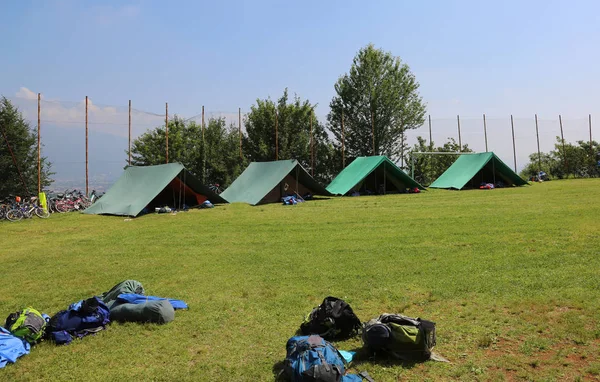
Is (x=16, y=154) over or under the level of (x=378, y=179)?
over

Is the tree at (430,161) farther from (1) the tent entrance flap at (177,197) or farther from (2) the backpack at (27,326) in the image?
(2) the backpack at (27,326)

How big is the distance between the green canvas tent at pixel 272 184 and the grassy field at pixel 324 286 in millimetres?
5830

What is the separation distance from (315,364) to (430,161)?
86.9 feet

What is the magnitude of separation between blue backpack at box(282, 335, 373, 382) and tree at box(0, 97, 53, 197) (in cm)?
1756

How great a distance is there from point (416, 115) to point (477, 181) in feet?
36.6

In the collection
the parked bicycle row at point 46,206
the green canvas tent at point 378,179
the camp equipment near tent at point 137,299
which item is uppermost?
the green canvas tent at point 378,179

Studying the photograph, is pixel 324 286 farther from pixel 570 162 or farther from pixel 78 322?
pixel 570 162

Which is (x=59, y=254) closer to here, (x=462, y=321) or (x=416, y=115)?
(x=462, y=321)

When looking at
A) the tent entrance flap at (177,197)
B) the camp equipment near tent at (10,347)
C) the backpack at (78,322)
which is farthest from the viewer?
the tent entrance flap at (177,197)

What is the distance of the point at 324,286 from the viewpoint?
582 centimetres

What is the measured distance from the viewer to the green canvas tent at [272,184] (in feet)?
57.1


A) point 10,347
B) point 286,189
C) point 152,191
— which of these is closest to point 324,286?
point 10,347

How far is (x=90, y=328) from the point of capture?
456 cm

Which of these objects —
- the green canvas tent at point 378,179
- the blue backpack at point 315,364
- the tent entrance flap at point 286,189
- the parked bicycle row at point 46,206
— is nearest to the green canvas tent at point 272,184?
the tent entrance flap at point 286,189
